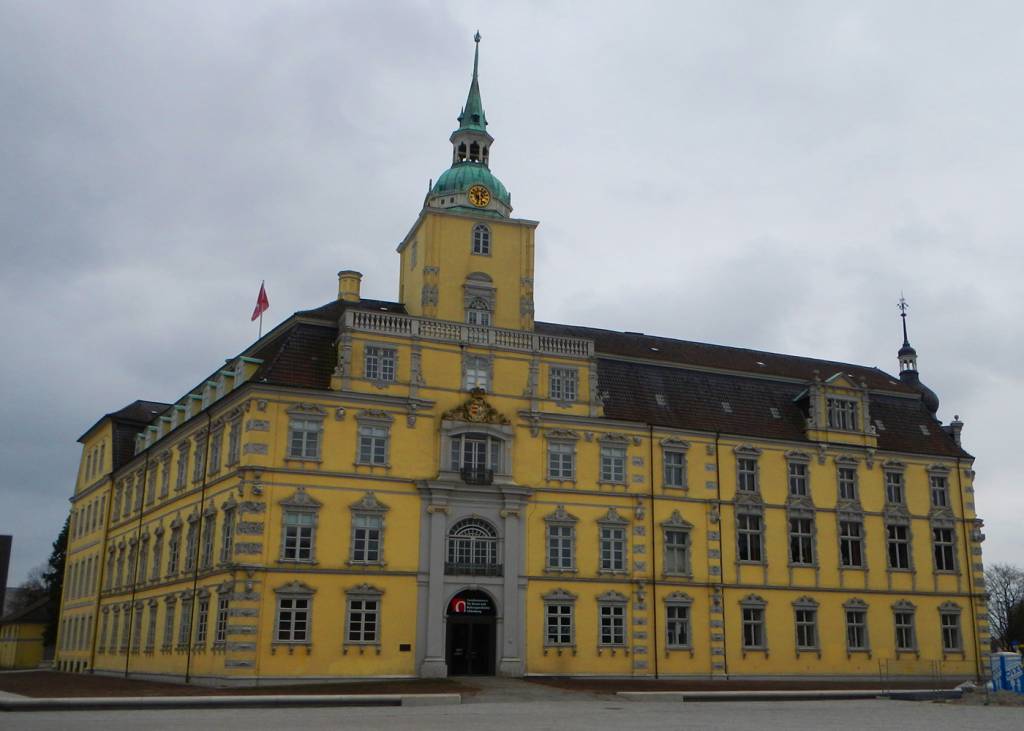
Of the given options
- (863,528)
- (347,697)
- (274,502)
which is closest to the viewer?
(347,697)

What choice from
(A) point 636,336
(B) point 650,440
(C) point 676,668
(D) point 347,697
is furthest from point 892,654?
(D) point 347,697

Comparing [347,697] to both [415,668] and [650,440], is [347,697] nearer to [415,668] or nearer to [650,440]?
[415,668]

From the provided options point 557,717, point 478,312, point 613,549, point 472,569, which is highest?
point 478,312

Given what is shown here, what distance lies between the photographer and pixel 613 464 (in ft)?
169

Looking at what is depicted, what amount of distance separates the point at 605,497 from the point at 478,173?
17.3 meters

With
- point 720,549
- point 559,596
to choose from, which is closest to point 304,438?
point 559,596

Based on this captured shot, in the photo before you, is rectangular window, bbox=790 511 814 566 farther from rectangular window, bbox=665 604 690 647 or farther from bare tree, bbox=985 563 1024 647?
bare tree, bbox=985 563 1024 647

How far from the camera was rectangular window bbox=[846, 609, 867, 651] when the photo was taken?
2131 inches

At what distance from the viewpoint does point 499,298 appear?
52844mm

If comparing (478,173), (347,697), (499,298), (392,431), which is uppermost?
(478,173)

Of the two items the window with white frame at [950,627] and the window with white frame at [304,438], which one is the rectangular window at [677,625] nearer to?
the window with white frame at [950,627]

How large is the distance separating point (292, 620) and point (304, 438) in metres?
7.40

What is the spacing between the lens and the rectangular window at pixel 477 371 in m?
49.5

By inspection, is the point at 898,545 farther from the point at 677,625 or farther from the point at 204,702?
the point at 204,702
